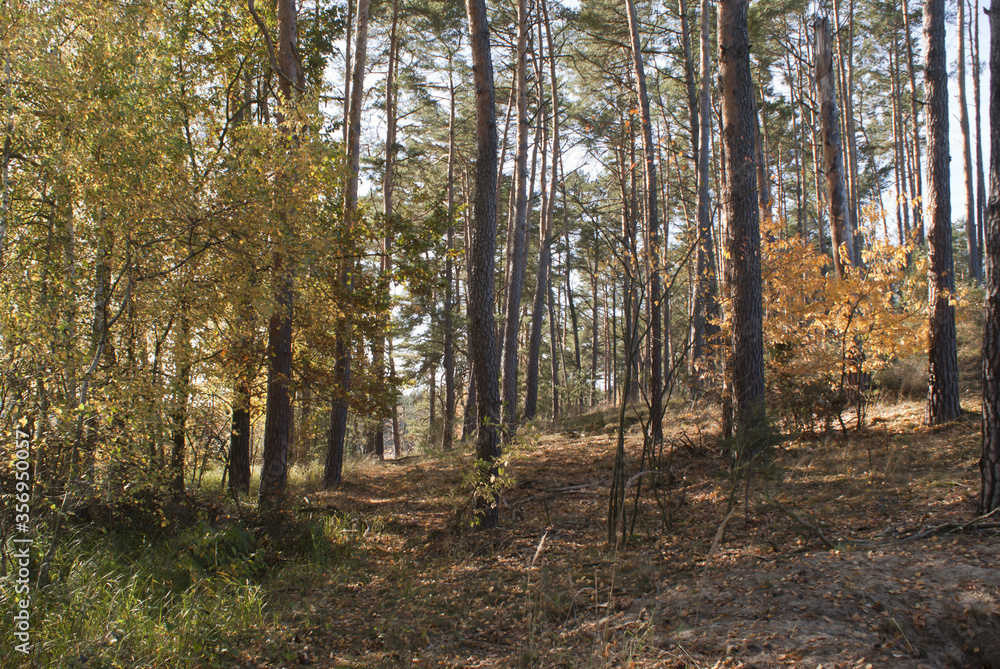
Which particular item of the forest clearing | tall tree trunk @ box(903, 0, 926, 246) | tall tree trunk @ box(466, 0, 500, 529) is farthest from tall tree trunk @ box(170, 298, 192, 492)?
tall tree trunk @ box(903, 0, 926, 246)

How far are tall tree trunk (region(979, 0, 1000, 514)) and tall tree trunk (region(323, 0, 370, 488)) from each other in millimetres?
6937

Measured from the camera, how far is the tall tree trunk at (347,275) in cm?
821

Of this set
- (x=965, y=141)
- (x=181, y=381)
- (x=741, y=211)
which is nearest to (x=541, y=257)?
(x=741, y=211)

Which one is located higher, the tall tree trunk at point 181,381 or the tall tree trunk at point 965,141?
the tall tree trunk at point 965,141

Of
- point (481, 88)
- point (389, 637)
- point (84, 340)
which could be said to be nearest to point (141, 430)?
point (84, 340)

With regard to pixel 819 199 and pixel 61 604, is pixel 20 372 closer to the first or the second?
pixel 61 604

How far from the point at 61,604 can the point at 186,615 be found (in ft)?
2.54

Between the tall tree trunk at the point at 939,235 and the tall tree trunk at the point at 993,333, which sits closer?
the tall tree trunk at the point at 993,333

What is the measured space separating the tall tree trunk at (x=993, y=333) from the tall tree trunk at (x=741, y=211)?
250cm

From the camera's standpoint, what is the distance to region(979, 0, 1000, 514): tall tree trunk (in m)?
3.99

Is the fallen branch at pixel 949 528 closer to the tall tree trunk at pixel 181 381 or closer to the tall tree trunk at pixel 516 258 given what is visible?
the tall tree trunk at pixel 181 381

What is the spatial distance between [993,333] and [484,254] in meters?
4.32

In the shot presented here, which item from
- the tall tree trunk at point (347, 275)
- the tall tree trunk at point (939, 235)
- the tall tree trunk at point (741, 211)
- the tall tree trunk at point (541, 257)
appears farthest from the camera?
Result: the tall tree trunk at point (541, 257)

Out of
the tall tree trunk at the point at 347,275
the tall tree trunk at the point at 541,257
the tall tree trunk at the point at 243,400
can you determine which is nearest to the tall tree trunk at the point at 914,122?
the tall tree trunk at the point at 541,257
